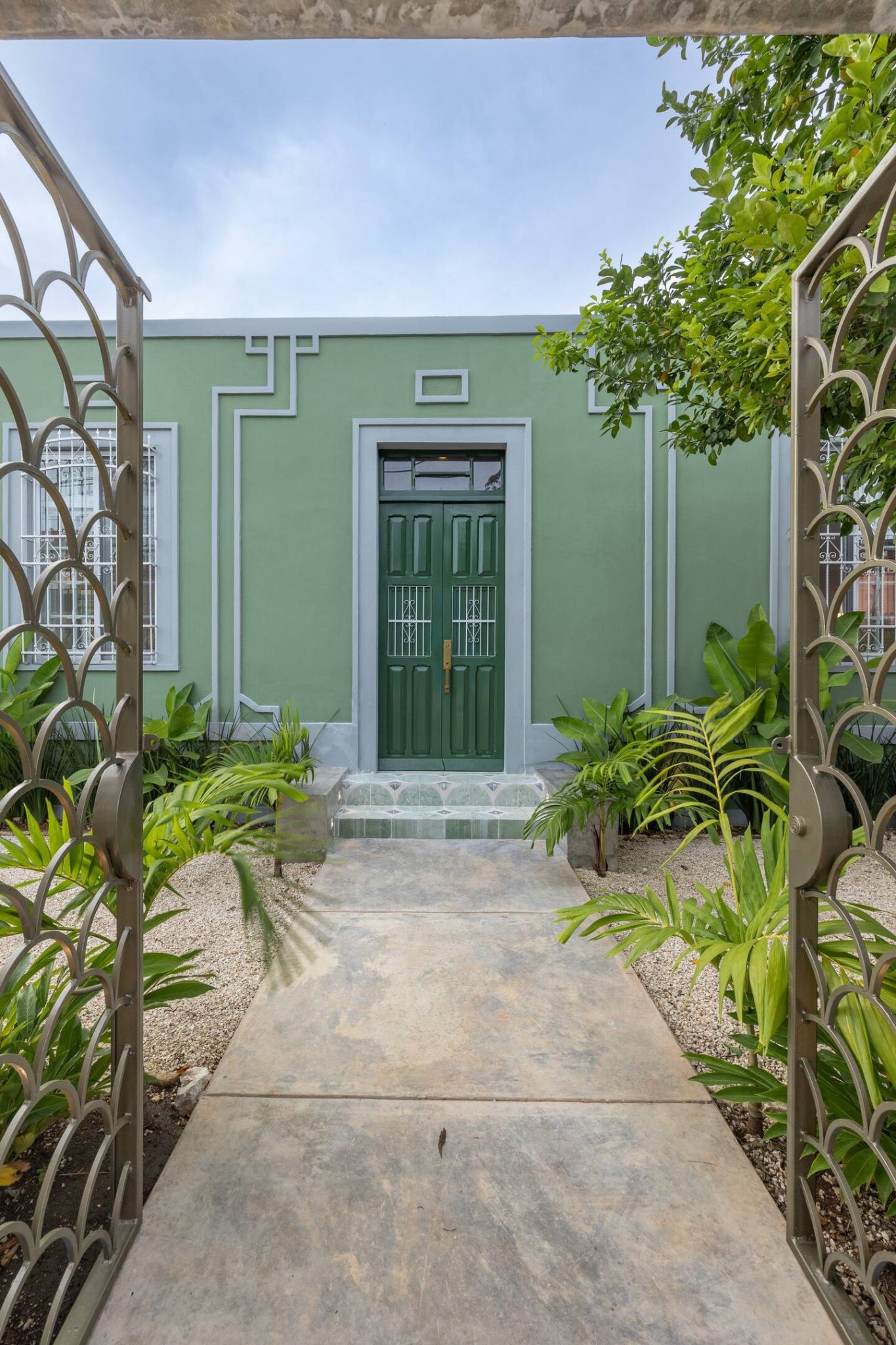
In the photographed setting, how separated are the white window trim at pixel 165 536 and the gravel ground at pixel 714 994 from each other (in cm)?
325

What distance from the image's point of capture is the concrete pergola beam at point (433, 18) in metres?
0.76

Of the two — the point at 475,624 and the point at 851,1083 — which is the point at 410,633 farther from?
the point at 851,1083

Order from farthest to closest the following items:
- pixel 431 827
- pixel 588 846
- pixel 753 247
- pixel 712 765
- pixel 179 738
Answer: pixel 179 738
pixel 431 827
pixel 588 846
pixel 712 765
pixel 753 247

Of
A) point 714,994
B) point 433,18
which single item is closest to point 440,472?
point 714,994

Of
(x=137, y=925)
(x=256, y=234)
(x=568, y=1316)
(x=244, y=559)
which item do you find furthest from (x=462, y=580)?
(x=568, y=1316)

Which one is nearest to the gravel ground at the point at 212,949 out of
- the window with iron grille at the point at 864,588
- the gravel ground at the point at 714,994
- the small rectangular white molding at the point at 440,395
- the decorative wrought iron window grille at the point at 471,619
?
the gravel ground at the point at 714,994

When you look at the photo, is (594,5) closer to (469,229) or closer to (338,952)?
(338,952)

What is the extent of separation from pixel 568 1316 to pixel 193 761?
378cm

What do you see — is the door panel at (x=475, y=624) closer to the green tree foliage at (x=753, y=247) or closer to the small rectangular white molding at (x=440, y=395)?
the small rectangular white molding at (x=440, y=395)

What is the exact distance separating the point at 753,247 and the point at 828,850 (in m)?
1.35

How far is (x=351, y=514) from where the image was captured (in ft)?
14.6

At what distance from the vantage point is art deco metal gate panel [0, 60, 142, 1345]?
88cm

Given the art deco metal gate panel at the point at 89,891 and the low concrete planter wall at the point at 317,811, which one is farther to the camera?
the low concrete planter wall at the point at 317,811

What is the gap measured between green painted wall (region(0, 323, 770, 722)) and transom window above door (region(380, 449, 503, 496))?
30cm
